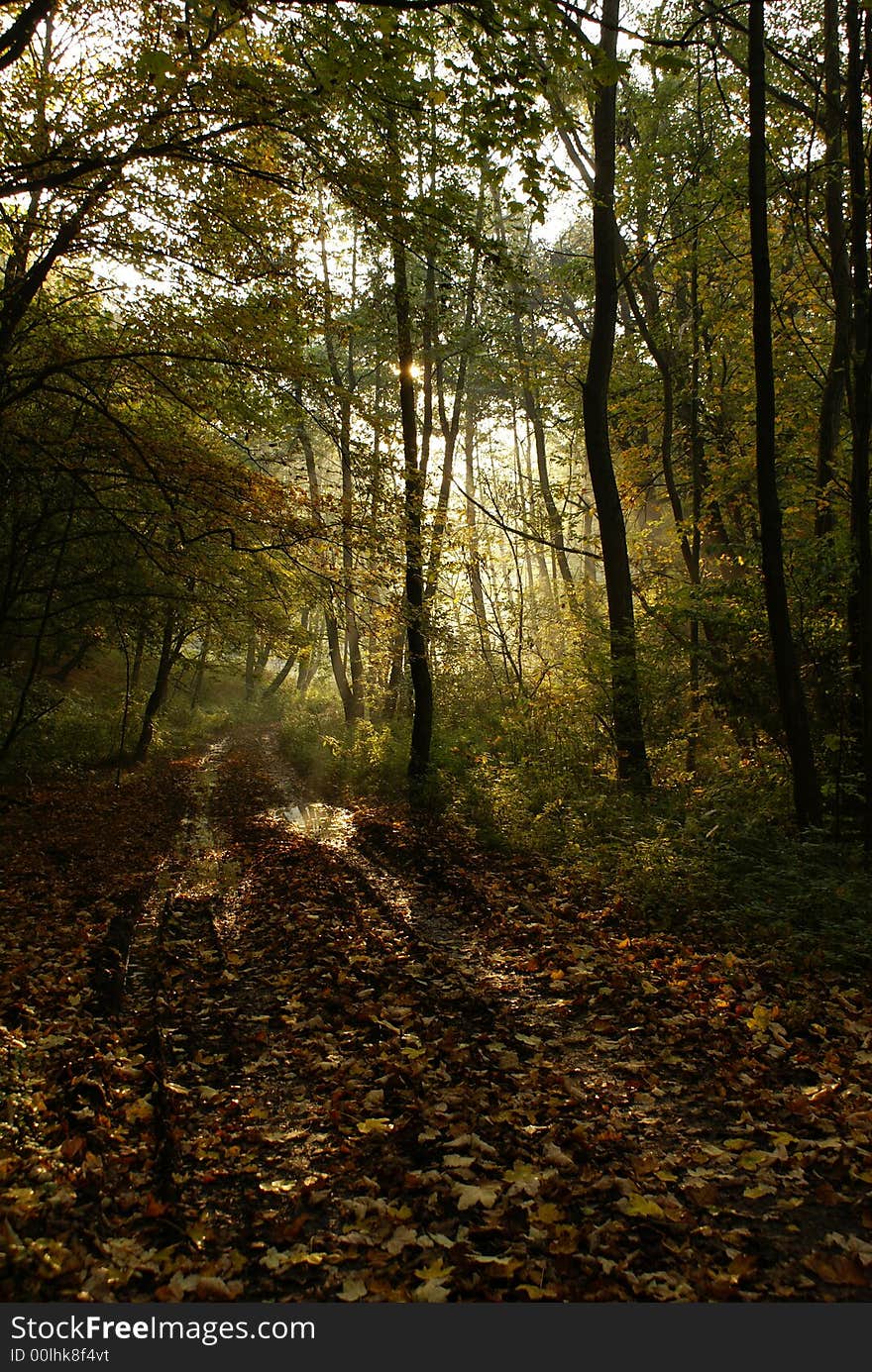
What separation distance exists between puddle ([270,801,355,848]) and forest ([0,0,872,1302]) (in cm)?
18

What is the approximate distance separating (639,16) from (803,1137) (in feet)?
58.3

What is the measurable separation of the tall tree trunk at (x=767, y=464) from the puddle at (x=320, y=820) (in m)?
6.49

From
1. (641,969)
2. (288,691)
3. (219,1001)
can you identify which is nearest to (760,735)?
(641,969)

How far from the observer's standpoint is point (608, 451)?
10898 mm

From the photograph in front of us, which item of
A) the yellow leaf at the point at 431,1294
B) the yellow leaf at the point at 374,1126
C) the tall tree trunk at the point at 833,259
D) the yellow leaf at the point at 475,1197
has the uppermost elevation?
the tall tree trunk at the point at 833,259

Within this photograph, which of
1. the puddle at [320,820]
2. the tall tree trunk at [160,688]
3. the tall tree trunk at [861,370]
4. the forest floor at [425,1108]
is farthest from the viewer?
the tall tree trunk at [160,688]

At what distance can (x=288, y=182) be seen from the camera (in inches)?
301

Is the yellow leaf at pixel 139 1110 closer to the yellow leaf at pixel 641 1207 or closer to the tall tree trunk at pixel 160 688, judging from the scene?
the yellow leaf at pixel 641 1207

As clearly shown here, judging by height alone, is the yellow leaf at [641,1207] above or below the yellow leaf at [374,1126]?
above

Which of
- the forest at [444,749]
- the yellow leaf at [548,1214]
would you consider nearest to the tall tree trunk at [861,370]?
the forest at [444,749]

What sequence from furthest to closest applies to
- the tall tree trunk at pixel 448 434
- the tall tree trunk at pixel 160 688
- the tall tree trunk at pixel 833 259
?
the tall tree trunk at pixel 160 688 < the tall tree trunk at pixel 448 434 < the tall tree trunk at pixel 833 259

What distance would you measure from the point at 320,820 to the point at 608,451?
823cm

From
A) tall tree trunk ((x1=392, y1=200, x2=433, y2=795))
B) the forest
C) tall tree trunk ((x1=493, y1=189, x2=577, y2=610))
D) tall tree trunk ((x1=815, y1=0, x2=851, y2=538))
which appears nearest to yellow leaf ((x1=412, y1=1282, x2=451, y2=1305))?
the forest

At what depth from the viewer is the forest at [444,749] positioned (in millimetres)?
3424
